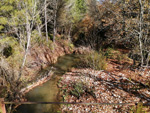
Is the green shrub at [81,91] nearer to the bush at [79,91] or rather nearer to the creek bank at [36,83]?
the bush at [79,91]

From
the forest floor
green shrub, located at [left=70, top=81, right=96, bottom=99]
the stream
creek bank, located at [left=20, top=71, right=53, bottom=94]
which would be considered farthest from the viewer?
creek bank, located at [left=20, top=71, right=53, bottom=94]

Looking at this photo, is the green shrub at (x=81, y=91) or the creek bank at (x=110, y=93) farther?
the green shrub at (x=81, y=91)

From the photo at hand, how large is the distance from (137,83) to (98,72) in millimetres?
2651

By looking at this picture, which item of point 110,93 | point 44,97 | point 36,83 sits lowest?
point 44,97

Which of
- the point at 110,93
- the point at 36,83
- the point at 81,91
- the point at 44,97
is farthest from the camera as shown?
the point at 36,83

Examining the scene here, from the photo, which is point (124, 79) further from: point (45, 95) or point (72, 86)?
point (45, 95)

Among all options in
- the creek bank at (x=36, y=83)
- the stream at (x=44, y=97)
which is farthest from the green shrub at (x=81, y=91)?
the creek bank at (x=36, y=83)

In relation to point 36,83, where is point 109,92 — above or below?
above

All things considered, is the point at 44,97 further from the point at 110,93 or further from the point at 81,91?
the point at 110,93

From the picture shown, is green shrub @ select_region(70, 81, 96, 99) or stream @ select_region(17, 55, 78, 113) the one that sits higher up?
green shrub @ select_region(70, 81, 96, 99)

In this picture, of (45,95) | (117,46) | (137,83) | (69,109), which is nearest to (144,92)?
(137,83)

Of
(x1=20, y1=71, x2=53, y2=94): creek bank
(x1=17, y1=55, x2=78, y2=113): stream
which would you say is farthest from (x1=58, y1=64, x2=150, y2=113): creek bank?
(x1=20, y1=71, x2=53, y2=94): creek bank

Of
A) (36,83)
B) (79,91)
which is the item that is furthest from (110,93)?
(36,83)

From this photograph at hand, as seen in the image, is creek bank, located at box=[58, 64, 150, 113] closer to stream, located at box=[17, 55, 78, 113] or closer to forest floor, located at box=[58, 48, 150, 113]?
forest floor, located at box=[58, 48, 150, 113]
